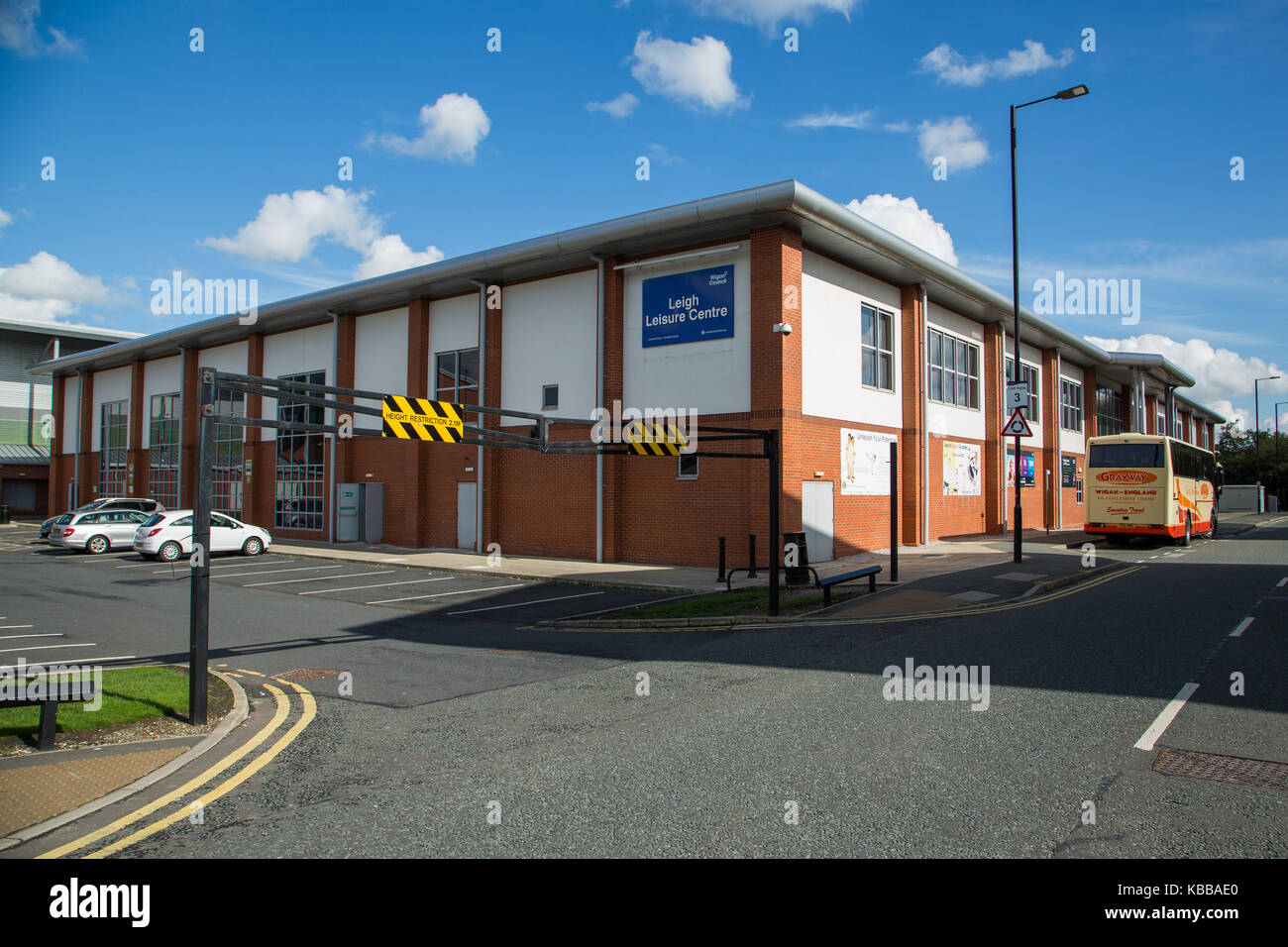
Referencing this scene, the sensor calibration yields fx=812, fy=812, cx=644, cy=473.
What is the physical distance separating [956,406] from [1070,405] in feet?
50.3

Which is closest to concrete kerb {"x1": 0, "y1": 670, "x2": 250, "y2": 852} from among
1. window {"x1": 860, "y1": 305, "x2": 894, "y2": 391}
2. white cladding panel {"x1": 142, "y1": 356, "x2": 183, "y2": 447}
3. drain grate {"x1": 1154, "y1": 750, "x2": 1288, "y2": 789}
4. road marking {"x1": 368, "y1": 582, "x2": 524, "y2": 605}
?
drain grate {"x1": 1154, "y1": 750, "x2": 1288, "y2": 789}

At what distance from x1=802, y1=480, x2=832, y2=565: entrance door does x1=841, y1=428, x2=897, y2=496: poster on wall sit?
1025mm

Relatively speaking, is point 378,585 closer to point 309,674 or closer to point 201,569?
point 309,674

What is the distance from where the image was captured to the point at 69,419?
46.6 meters

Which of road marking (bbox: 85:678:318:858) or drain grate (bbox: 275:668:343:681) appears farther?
drain grate (bbox: 275:668:343:681)

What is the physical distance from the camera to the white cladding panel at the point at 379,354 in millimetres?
28906

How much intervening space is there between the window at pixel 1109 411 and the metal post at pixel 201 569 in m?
46.0

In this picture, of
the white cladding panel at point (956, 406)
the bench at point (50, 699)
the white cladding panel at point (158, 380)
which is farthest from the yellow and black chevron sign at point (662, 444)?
the white cladding panel at point (158, 380)

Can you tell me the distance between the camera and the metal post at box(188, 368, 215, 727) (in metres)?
7.07

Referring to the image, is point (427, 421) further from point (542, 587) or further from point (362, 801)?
point (542, 587)

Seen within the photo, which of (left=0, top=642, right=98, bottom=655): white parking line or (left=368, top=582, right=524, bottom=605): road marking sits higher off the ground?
(left=0, top=642, right=98, bottom=655): white parking line

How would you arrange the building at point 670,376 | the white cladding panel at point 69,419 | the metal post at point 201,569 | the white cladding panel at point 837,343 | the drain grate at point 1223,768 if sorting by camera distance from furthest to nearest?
the white cladding panel at point 69,419 → the white cladding panel at point 837,343 → the building at point 670,376 → the metal post at point 201,569 → the drain grate at point 1223,768

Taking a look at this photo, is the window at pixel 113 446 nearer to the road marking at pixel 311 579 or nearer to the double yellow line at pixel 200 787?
the road marking at pixel 311 579

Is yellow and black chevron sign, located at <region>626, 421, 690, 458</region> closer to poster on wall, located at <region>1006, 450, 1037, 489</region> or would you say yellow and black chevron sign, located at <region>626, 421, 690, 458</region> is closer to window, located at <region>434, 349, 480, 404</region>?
window, located at <region>434, 349, 480, 404</region>
